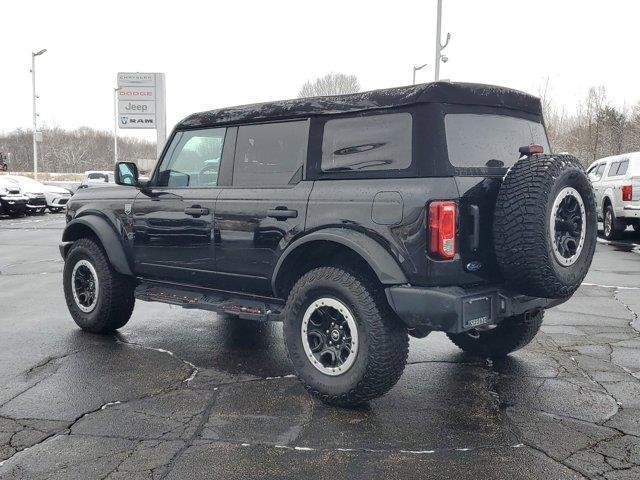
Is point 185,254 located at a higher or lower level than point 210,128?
lower

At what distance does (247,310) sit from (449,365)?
5.22 feet

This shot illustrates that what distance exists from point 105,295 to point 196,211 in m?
1.43

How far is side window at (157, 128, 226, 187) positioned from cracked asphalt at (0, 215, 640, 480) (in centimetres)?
139

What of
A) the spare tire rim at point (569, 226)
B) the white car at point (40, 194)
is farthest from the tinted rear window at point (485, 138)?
the white car at point (40, 194)

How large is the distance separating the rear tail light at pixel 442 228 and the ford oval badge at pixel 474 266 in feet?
0.58

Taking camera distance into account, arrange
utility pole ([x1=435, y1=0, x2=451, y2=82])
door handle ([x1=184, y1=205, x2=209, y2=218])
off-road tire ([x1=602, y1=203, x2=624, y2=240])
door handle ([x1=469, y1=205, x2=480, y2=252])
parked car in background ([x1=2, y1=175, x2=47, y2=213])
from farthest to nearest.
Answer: parked car in background ([x1=2, y1=175, x2=47, y2=213])
utility pole ([x1=435, y1=0, x2=451, y2=82])
off-road tire ([x1=602, y1=203, x2=624, y2=240])
door handle ([x1=184, y1=205, x2=209, y2=218])
door handle ([x1=469, y1=205, x2=480, y2=252])

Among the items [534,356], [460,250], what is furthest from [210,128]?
[534,356]

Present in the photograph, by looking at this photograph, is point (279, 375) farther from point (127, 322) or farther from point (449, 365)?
point (127, 322)

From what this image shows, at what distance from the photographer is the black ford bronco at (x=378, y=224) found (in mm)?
3574

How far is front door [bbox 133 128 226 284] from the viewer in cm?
477

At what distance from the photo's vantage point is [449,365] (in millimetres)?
4809

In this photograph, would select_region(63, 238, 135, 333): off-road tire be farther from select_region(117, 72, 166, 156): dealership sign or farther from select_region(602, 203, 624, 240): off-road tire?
select_region(117, 72, 166, 156): dealership sign

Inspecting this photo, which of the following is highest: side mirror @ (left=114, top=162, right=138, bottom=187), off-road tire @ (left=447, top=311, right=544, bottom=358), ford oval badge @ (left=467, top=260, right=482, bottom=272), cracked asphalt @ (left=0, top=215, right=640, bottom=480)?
side mirror @ (left=114, top=162, right=138, bottom=187)

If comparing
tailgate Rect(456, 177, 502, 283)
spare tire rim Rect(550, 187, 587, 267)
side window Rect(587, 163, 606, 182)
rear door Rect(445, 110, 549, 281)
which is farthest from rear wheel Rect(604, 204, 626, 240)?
tailgate Rect(456, 177, 502, 283)
